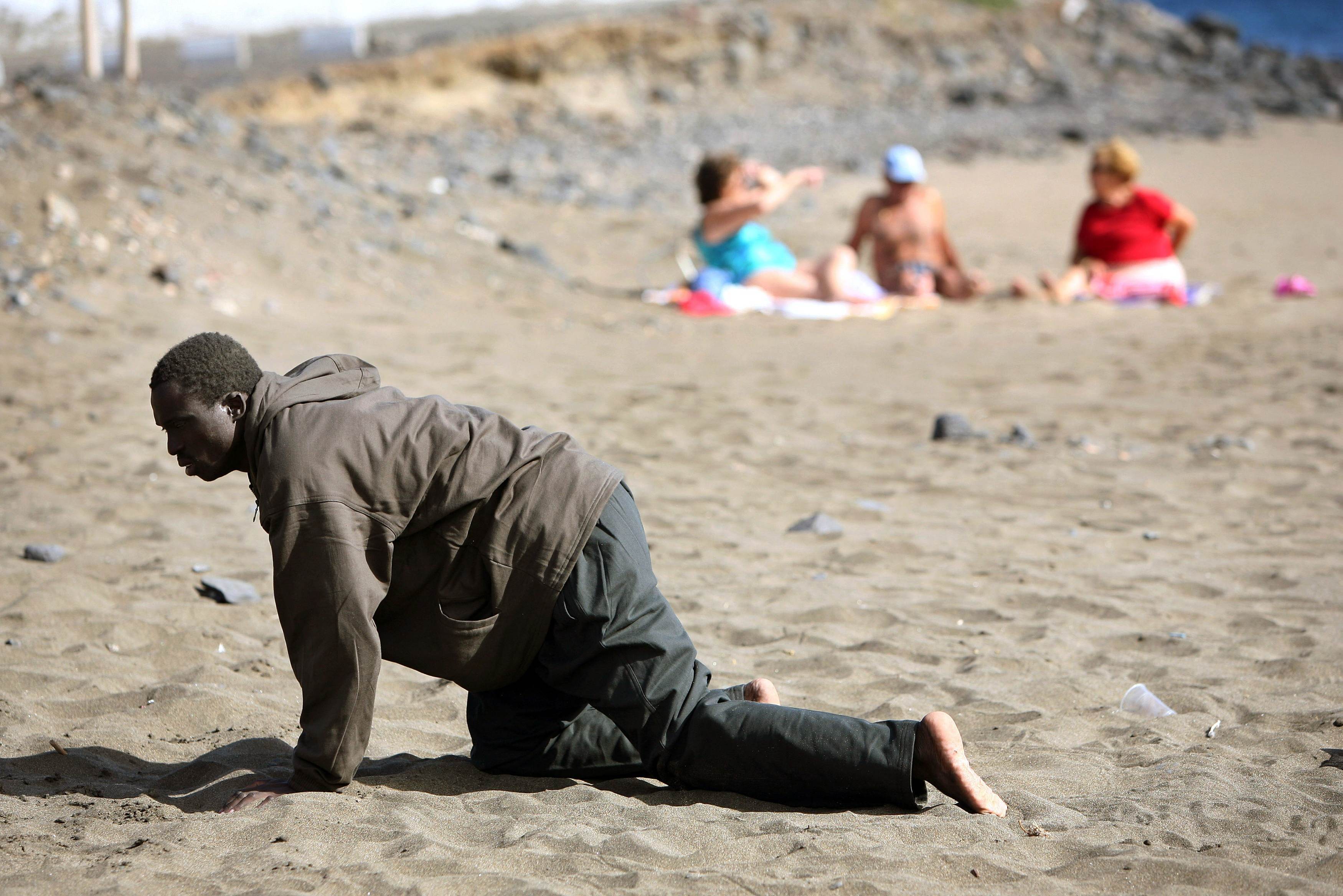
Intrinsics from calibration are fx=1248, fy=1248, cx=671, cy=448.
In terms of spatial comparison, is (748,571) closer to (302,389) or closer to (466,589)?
(466,589)

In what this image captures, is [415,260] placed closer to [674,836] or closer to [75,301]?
[75,301]

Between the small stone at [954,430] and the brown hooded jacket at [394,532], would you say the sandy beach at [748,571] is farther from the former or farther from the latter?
the brown hooded jacket at [394,532]

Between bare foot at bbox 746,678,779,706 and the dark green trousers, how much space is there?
0.45 ft

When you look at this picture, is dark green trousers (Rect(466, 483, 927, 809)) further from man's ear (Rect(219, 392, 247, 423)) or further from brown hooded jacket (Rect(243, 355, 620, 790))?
man's ear (Rect(219, 392, 247, 423))

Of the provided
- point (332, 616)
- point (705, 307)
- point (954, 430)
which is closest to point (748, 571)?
point (954, 430)

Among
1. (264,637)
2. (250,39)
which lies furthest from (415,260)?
(250,39)

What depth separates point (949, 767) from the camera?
2.60 m

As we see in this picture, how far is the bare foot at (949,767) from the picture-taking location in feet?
8.47

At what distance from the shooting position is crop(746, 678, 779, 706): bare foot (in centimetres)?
292

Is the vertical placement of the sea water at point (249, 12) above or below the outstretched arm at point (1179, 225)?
above

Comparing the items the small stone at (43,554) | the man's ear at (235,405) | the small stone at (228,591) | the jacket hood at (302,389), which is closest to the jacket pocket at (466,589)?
the jacket hood at (302,389)

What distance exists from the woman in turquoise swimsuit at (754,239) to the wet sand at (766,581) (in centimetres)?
49

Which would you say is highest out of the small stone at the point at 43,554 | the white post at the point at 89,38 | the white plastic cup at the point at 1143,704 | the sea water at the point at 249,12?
the sea water at the point at 249,12

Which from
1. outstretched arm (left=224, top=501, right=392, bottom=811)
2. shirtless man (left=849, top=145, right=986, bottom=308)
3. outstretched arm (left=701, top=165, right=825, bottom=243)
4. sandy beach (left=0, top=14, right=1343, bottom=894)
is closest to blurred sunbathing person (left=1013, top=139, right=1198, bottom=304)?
sandy beach (left=0, top=14, right=1343, bottom=894)
